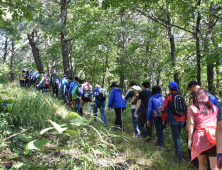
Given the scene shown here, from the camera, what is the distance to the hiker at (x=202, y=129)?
3.02 metres

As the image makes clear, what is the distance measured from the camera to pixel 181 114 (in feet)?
14.4

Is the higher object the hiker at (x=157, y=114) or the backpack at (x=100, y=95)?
the backpack at (x=100, y=95)

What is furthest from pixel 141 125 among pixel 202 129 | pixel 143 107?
pixel 202 129

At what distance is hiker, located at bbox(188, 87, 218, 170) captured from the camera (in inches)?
119

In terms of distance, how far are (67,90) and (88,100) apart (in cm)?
260

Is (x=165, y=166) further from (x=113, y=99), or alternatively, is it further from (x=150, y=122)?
(x=113, y=99)

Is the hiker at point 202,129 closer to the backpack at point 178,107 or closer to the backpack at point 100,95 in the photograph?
the backpack at point 178,107

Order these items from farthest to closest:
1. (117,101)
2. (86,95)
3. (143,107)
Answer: (86,95) < (117,101) < (143,107)

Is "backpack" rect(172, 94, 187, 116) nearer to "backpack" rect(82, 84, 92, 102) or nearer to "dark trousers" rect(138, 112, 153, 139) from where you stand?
"dark trousers" rect(138, 112, 153, 139)

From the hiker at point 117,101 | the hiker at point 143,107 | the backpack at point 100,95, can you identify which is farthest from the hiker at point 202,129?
the backpack at point 100,95

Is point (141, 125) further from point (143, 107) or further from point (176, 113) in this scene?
point (176, 113)

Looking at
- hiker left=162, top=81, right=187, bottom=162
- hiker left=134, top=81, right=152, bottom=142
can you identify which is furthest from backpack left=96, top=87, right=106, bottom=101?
hiker left=162, top=81, right=187, bottom=162

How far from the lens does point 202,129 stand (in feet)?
10.3

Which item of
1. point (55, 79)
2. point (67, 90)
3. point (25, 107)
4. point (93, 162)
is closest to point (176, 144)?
point (93, 162)
